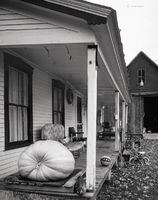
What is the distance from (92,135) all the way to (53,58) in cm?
253

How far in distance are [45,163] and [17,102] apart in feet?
6.29

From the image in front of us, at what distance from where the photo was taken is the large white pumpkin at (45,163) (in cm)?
412

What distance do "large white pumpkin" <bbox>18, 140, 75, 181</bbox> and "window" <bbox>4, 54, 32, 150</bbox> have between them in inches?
36.9

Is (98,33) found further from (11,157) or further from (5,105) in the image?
(11,157)

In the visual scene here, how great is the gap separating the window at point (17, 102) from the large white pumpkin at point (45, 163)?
3.07 feet

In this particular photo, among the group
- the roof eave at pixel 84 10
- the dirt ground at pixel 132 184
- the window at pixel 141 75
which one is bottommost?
the dirt ground at pixel 132 184

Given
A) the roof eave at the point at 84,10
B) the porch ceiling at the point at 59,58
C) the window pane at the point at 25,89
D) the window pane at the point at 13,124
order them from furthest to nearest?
the window pane at the point at 25,89
the window pane at the point at 13,124
the porch ceiling at the point at 59,58
the roof eave at the point at 84,10

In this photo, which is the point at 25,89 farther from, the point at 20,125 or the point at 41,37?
the point at 41,37

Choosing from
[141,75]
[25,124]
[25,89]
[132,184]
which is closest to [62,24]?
[25,89]

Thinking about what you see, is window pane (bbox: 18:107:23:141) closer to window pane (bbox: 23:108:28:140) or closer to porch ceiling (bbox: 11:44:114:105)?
window pane (bbox: 23:108:28:140)

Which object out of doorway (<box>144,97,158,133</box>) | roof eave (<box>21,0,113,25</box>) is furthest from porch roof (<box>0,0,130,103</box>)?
doorway (<box>144,97,158,133</box>)

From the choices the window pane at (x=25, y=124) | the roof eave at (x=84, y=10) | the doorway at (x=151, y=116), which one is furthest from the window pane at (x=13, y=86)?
the doorway at (x=151, y=116)

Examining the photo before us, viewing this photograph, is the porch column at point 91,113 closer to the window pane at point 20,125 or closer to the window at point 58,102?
the window pane at point 20,125

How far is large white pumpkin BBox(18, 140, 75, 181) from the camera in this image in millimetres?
4121
